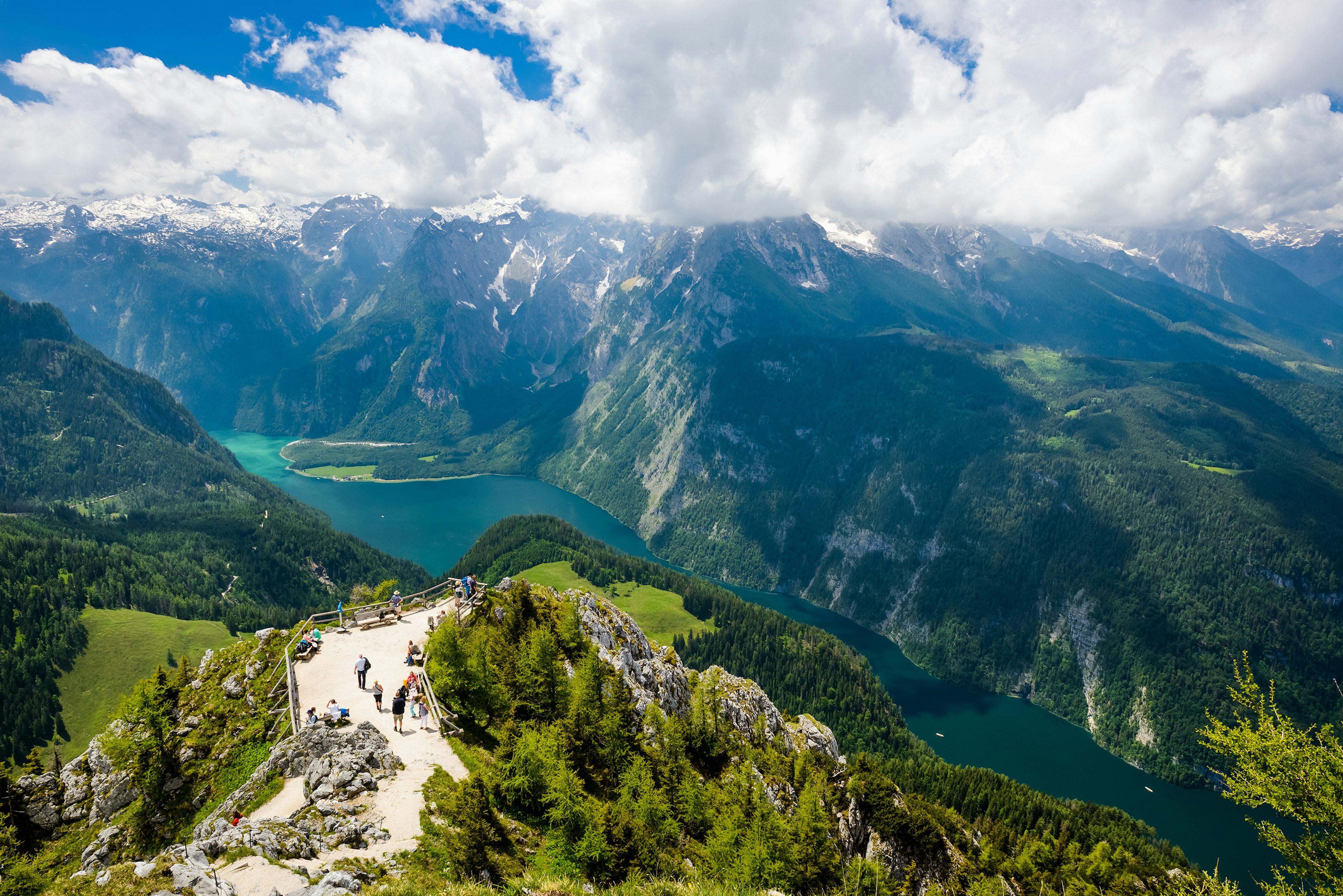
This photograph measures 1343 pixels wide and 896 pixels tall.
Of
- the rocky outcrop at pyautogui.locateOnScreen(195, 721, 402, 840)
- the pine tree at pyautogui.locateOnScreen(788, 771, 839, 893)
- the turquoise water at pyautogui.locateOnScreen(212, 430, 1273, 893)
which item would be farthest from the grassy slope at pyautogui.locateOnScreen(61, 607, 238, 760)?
the turquoise water at pyautogui.locateOnScreen(212, 430, 1273, 893)

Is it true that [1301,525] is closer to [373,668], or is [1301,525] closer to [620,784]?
[620,784]

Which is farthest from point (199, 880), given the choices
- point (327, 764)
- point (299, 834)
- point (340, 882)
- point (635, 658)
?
point (635, 658)

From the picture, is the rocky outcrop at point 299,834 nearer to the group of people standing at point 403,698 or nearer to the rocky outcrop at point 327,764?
the rocky outcrop at point 327,764

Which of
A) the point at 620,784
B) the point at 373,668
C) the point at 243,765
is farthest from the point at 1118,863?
the point at 243,765

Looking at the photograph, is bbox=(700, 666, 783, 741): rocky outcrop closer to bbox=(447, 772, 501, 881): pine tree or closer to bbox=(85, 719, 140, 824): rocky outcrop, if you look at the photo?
bbox=(447, 772, 501, 881): pine tree

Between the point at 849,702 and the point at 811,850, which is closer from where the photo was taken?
the point at 811,850

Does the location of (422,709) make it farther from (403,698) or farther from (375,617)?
(375,617)
